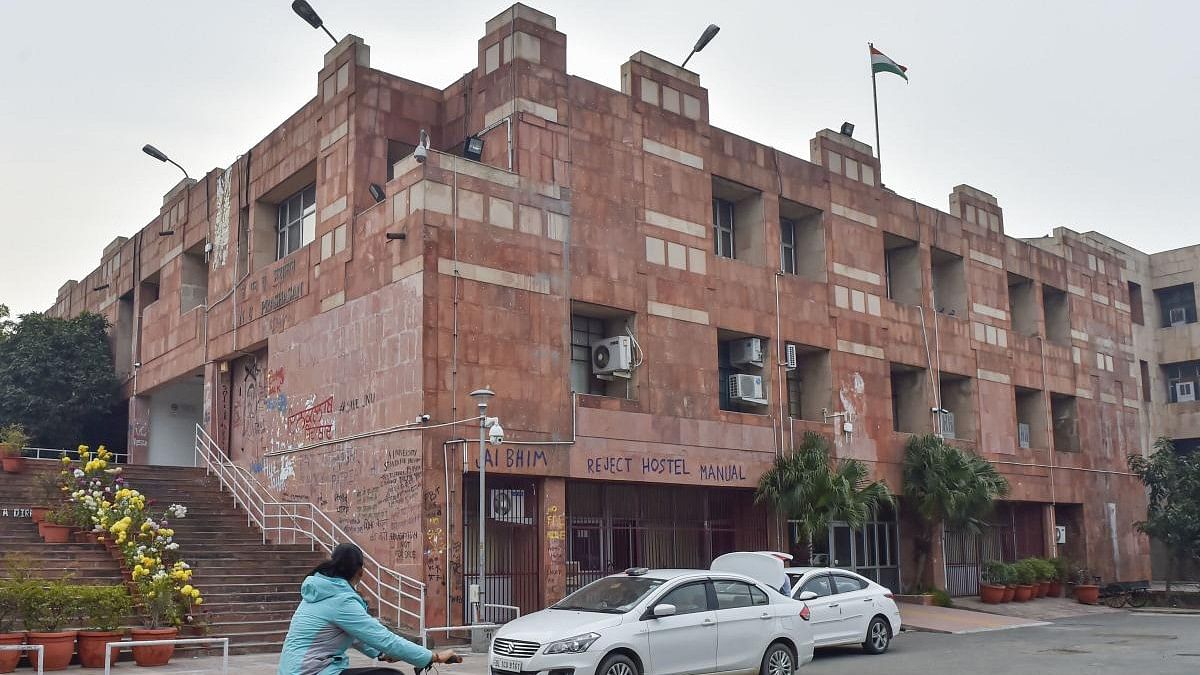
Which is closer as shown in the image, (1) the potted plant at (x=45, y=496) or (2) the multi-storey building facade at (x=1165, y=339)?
(1) the potted plant at (x=45, y=496)

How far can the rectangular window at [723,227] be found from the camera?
27.1m

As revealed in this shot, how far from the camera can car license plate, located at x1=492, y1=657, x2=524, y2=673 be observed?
1209 centimetres

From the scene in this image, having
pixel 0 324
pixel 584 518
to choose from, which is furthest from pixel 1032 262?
pixel 0 324

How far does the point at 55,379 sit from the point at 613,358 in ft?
63.2

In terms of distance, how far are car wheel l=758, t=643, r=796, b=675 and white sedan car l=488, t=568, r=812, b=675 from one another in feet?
0.04

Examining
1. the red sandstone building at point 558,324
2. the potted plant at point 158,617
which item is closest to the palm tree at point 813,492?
the red sandstone building at point 558,324

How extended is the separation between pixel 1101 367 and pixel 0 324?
3644cm

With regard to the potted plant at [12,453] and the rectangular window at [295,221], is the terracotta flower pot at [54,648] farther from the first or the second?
the rectangular window at [295,221]

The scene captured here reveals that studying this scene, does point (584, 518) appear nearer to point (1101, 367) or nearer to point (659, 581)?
point (659, 581)

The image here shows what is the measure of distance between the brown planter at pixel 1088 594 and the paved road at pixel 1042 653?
665 centimetres

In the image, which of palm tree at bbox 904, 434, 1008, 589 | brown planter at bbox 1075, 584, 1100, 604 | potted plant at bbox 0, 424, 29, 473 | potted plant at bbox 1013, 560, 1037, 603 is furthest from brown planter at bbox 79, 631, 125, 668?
brown planter at bbox 1075, 584, 1100, 604

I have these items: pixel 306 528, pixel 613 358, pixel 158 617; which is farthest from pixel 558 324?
pixel 158 617

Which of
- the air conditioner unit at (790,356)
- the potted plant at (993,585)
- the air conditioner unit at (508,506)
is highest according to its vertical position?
the air conditioner unit at (790,356)

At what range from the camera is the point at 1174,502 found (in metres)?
32.4
